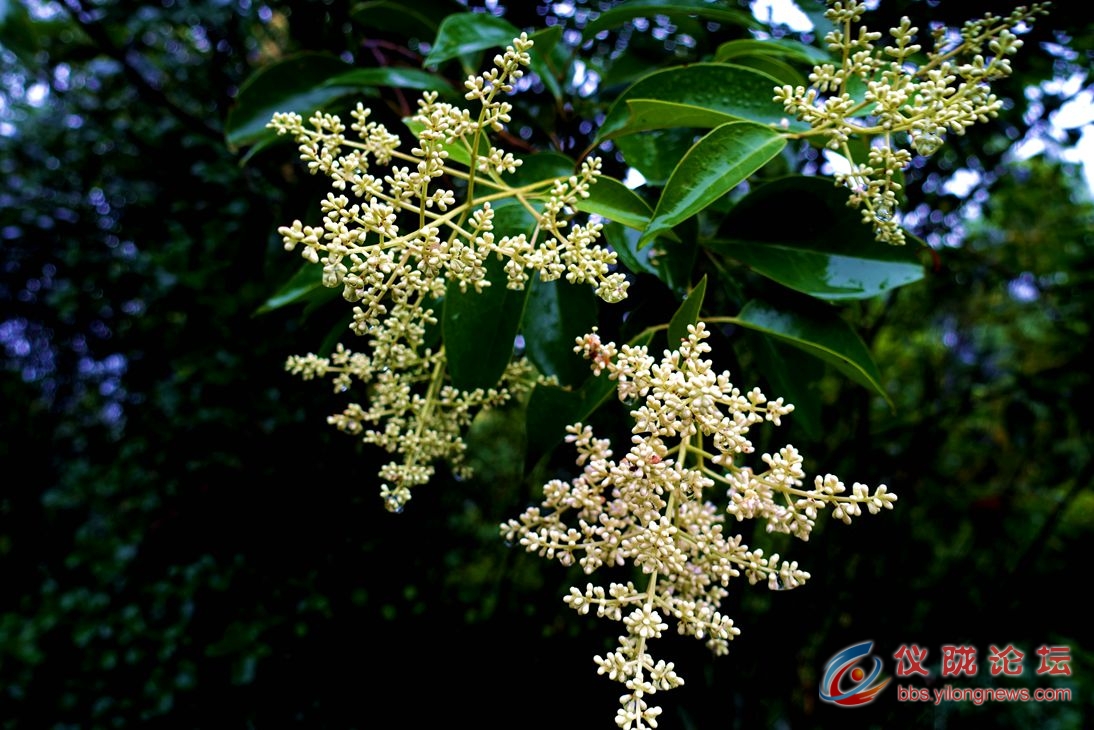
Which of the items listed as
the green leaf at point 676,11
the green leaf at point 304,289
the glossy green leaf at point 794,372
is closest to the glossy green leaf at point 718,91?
the green leaf at point 676,11

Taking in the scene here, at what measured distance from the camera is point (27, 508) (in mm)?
2457

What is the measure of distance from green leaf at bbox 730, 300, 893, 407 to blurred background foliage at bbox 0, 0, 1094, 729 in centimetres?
7

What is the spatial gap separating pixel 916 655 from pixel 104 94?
Answer: 3.21 metres

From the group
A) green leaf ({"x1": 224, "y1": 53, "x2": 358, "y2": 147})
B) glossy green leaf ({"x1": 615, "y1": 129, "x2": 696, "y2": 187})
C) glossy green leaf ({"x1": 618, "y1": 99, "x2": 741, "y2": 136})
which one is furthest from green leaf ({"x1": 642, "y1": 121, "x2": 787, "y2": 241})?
green leaf ({"x1": 224, "y1": 53, "x2": 358, "y2": 147})

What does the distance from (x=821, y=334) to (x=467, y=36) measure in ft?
1.75

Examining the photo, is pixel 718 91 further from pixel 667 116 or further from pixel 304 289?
pixel 304 289

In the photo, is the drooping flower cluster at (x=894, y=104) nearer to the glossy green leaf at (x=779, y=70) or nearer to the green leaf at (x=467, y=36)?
the glossy green leaf at (x=779, y=70)

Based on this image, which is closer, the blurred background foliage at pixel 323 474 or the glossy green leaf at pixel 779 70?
the glossy green leaf at pixel 779 70

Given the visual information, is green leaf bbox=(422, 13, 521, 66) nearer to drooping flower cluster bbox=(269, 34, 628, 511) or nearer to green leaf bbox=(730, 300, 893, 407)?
drooping flower cluster bbox=(269, 34, 628, 511)

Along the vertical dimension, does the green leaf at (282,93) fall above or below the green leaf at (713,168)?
above

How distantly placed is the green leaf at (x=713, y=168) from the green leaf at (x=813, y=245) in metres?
0.12

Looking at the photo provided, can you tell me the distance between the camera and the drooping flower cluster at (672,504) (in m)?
0.53

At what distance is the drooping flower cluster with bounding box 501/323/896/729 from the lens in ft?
1.75

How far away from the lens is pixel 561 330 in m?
0.74
